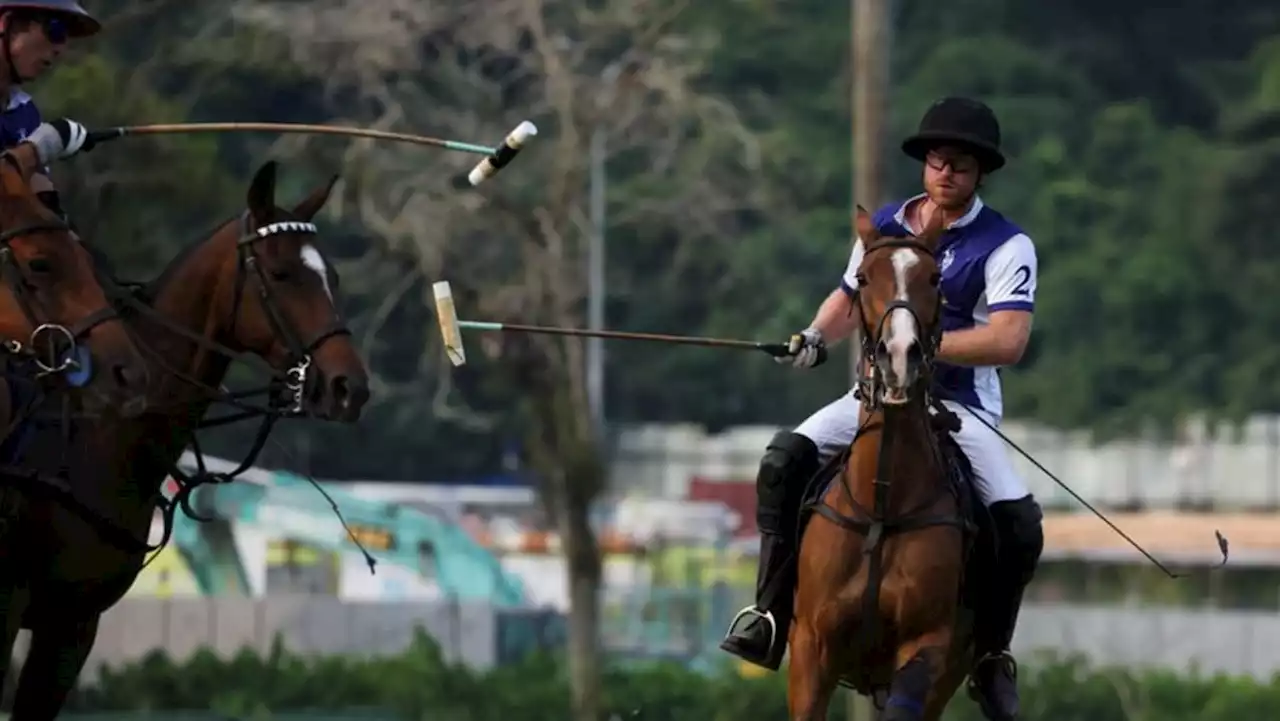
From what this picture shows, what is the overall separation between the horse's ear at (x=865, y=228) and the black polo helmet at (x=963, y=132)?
51 cm

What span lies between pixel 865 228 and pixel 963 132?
2.25ft

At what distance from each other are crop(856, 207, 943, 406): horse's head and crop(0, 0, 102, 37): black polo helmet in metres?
2.75

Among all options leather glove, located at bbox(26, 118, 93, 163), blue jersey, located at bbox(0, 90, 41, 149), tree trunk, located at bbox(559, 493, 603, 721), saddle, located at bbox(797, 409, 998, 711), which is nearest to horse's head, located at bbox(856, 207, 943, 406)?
saddle, located at bbox(797, 409, 998, 711)

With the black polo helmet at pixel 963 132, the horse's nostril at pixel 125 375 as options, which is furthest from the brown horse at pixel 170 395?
the black polo helmet at pixel 963 132

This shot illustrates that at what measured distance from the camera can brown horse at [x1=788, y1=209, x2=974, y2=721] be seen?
8.92m

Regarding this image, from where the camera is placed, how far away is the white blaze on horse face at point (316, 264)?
29.5 ft

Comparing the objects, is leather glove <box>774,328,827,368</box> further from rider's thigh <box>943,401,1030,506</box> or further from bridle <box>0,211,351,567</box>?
bridle <box>0,211,351,567</box>

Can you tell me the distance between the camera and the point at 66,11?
8969 millimetres

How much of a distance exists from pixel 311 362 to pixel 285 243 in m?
0.45

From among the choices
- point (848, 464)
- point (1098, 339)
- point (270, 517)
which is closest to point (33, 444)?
point (848, 464)

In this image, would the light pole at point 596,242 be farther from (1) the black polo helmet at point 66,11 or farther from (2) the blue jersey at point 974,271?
(1) the black polo helmet at point 66,11

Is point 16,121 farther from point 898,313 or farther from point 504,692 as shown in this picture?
point 504,692

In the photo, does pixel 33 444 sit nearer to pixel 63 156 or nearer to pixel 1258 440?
pixel 63 156

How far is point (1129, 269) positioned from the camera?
43906 mm
